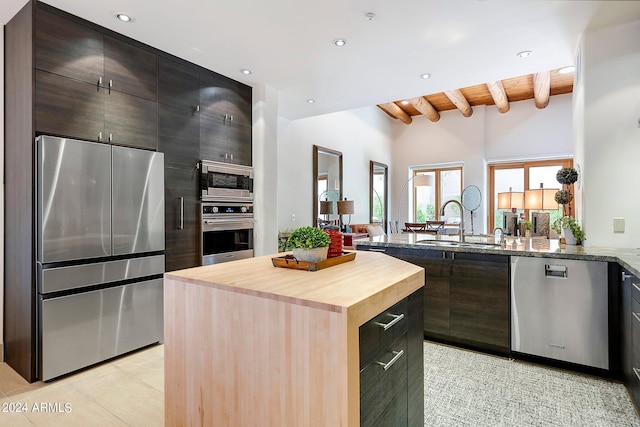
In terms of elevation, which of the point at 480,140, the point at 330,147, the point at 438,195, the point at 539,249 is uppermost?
the point at 480,140

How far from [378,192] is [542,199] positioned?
508cm

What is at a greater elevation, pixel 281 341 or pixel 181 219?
pixel 181 219

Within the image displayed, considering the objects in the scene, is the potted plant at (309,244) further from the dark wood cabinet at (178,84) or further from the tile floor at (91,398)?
the dark wood cabinet at (178,84)

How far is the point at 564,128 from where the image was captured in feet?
23.8

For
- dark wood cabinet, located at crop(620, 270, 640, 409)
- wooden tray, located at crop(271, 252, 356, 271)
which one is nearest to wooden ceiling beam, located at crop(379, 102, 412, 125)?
dark wood cabinet, located at crop(620, 270, 640, 409)

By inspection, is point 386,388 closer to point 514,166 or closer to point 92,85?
point 92,85

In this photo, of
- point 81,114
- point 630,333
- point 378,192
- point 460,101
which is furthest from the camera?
point 378,192

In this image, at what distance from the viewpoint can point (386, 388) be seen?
1.31 m

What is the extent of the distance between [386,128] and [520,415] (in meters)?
7.76

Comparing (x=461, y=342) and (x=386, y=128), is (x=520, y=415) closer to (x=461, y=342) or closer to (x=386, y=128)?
(x=461, y=342)

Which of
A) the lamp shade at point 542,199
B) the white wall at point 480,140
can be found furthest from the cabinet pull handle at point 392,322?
the white wall at point 480,140

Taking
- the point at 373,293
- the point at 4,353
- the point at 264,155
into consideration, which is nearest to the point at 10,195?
the point at 4,353

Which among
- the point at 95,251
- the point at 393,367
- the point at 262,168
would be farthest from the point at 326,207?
the point at 393,367

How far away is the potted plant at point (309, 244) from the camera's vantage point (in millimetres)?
1617
